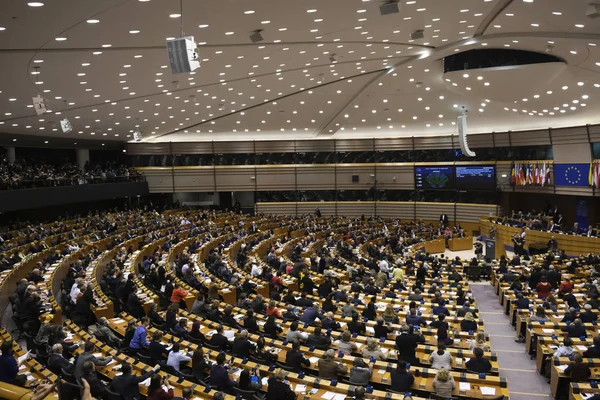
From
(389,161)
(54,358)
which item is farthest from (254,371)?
(389,161)

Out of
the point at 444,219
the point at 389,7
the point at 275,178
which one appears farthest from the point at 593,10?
the point at 275,178

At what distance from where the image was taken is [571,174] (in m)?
28.4

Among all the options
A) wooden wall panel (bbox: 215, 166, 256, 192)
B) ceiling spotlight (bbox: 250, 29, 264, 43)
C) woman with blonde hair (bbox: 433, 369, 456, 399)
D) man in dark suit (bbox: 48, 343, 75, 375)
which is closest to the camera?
woman with blonde hair (bbox: 433, 369, 456, 399)

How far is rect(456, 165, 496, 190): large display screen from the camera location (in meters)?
33.9

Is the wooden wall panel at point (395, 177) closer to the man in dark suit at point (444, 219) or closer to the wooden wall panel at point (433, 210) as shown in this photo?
the wooden wall panel at point (433, 210)

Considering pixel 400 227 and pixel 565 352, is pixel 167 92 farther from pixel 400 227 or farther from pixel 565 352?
pixel 400 227

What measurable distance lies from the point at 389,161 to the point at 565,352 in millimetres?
28817

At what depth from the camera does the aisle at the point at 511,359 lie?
10234 mm

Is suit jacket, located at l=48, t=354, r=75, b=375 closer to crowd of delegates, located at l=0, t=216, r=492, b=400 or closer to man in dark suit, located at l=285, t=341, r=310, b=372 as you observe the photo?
crowd of delegates, located at l=0, t=216, r=492, b=400

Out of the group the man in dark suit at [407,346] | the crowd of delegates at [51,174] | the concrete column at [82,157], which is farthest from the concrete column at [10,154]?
the man in dark suit at [407,346]

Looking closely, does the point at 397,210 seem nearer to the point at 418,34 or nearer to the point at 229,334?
the point at 418,34

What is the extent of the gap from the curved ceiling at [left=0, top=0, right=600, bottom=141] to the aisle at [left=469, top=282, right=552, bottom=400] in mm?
8020

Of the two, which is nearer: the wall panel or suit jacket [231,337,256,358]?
suit jacket [231,337,256,358]

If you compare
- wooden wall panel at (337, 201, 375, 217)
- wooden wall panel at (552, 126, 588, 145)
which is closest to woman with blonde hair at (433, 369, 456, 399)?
wooden wall panel at (552, 126, 588, 145)
